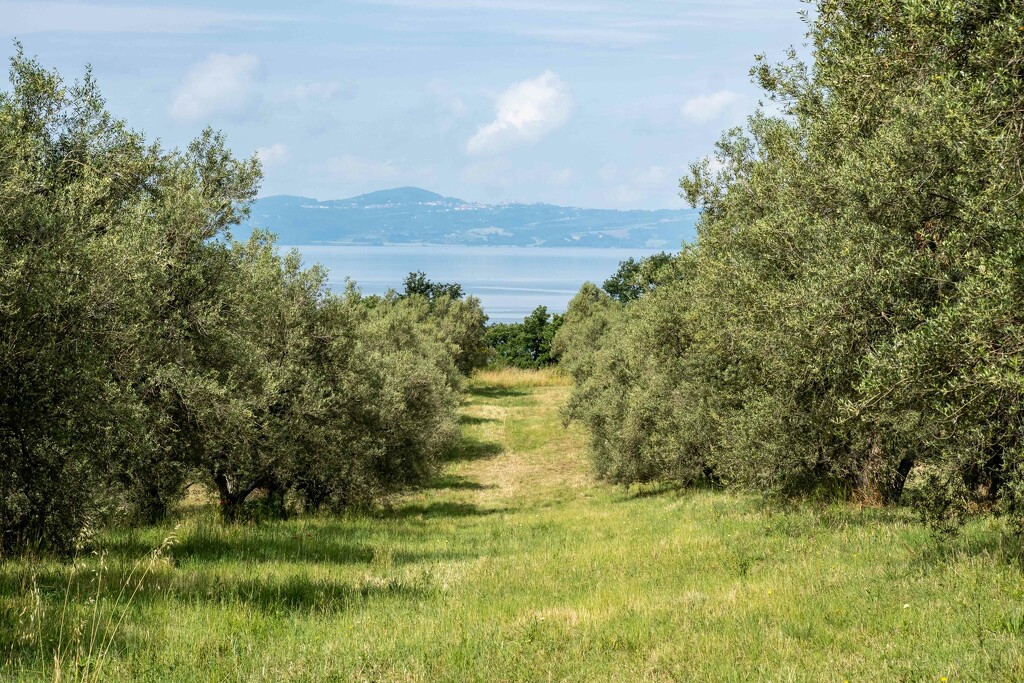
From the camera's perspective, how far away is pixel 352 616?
31.9ft

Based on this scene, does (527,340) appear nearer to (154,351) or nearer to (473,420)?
(473,420)

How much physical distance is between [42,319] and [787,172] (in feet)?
41.6

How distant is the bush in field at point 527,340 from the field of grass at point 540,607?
8841cm

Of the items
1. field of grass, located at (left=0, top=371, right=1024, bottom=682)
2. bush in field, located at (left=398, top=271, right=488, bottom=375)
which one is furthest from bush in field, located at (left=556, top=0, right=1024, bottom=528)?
bush in field, located at (left=398, top=271, right=488, bottom=375)

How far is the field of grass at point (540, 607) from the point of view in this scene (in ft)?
24.4

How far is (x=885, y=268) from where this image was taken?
11469 millimetres

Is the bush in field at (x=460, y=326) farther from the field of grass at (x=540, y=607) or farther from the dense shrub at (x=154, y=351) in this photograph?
the field of grass at (x=540, y=607)

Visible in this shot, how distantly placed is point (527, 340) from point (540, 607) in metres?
97.1

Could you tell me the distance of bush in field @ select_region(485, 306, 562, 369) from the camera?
349 ft

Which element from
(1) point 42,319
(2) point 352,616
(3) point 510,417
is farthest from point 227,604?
(3) point 510,417

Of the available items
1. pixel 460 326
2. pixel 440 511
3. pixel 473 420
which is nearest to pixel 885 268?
pixel 440 511

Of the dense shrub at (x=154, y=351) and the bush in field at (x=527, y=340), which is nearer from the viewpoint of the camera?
the dense shrub at (x=154, y=351)

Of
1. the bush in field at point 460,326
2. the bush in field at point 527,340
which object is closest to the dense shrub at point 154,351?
the bush in field at point 460,326

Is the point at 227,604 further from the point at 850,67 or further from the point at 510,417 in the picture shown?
the point at 510,417
